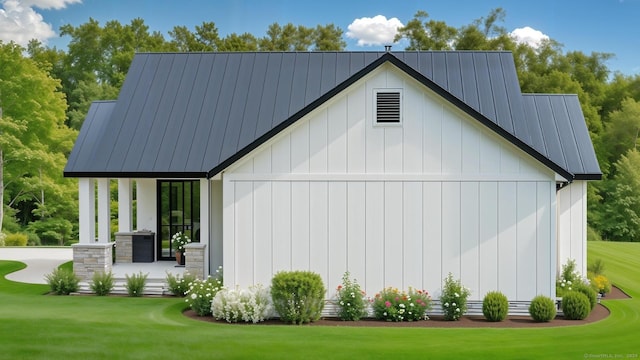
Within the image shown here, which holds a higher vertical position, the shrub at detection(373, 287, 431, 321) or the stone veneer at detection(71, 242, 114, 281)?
the stone veneer at detection(71, 242, 114, 281)

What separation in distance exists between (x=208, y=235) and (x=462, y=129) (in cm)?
711

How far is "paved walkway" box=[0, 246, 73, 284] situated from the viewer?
62.5 feet

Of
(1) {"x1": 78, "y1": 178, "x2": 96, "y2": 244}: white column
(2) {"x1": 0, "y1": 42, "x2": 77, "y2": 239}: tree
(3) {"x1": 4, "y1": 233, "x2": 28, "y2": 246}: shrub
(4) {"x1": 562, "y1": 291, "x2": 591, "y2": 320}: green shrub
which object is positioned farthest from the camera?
(2) {"x1": 0, "y1": 42, "x2": 77, "y2": 239}: tree

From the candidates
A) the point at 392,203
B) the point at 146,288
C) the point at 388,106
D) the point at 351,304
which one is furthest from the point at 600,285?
the point at 146,288

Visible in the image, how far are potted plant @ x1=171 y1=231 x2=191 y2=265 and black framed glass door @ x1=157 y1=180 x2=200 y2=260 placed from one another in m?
0.34

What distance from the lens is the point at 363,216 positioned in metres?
13.8

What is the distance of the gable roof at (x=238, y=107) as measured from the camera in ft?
57.7

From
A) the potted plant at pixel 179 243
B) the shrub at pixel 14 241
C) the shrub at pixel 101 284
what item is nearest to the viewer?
the shrub at pixel 101 284

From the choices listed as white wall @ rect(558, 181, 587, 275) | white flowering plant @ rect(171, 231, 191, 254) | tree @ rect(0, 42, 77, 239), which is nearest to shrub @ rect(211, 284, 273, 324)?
white flowering plant @ rect(171, 231, 191, 254)

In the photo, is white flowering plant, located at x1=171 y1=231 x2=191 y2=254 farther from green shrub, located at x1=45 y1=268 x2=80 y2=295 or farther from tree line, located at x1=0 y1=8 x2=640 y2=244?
tree line, located at x1=0 y1=8 x2=640 y2=244

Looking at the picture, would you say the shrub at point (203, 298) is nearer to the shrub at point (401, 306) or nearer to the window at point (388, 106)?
the shrub at point (401, 306)

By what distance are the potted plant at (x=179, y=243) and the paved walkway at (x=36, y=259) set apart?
3692 millimetres

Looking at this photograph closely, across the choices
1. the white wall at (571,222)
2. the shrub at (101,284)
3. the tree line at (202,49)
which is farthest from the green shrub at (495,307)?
the tree line at (202,49)

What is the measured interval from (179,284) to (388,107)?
6654 mm
